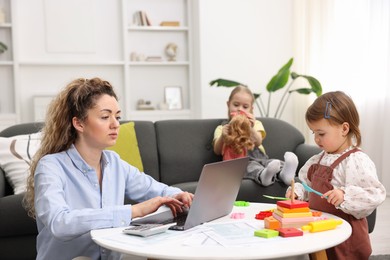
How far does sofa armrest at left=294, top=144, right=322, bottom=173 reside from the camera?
3.39 meters

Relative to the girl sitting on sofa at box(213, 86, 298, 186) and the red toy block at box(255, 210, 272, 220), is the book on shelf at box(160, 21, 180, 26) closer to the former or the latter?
the girl sitting on sofa at box(213, 86, 298, 186)

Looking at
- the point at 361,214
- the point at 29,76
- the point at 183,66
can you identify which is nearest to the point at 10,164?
the point at 361,214

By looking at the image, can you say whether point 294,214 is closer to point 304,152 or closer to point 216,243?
point 216,243

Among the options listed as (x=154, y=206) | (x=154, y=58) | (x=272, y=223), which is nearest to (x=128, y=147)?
(x=154, y=206)

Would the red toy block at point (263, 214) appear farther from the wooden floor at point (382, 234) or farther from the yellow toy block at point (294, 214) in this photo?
the wooden floor at point (382, 234)

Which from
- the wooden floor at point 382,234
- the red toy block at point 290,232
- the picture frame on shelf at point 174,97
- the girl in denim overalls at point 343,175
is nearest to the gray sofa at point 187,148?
the wooden floor at point 382,234

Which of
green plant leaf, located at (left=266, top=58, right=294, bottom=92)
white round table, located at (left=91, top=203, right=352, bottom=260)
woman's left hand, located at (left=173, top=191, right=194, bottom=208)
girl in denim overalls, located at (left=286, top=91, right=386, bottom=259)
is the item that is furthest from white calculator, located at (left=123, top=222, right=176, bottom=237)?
green plant leaf, located at (left=266, top=58, right=294, bottom=92)

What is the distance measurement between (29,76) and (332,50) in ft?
10.8

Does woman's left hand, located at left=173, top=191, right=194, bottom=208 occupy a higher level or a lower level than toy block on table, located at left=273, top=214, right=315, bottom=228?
higher

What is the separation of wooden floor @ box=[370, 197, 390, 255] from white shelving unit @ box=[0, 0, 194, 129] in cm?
254

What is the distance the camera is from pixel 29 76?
5.61 meters

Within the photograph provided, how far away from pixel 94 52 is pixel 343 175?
4.26 m

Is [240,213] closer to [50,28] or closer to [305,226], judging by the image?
[305,226]

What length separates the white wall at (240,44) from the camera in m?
5.62
